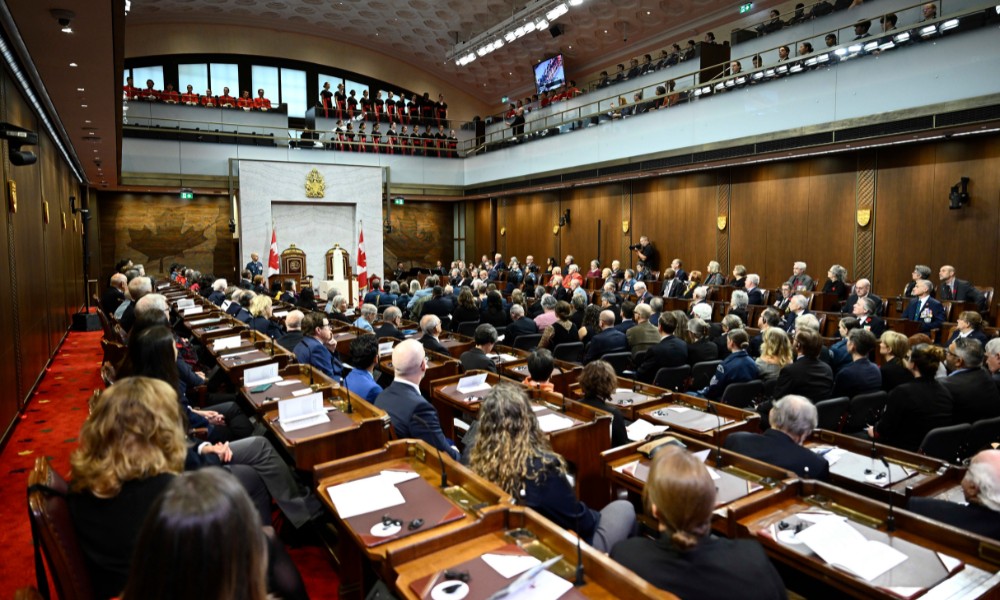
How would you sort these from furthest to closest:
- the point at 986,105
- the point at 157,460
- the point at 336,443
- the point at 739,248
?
the point at 739,248
the point at 986,105
the point at 336,443
the point at 157,460

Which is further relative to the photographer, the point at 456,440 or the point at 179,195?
the point at 179,195

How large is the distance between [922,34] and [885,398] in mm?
6539

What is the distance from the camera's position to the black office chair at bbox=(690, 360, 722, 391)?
208 inches

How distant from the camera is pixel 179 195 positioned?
16.6 meters

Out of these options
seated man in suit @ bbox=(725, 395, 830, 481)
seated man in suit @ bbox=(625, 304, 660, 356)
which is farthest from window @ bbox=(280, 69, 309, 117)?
seated man in suit @ bbox=(725, 395, 830, 481)

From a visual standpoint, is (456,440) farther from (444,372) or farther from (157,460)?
(157,460)

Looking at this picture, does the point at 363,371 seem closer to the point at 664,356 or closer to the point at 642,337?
the point at 664,356

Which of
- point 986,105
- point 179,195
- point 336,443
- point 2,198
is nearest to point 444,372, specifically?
point 336,443

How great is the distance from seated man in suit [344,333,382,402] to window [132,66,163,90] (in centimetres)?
1932

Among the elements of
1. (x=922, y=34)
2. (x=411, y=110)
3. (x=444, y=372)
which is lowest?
(x=444, y=372)

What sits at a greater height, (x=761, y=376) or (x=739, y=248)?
(x=739, y=248)

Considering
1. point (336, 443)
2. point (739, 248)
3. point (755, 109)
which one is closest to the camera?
point (336, 443)

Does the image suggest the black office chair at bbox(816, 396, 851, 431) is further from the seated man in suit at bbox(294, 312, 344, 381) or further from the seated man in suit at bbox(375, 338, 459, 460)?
the seated man in suit at bbox(294, 312, 344, 381)

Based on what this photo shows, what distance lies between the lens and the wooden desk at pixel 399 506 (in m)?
2.10
